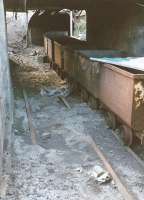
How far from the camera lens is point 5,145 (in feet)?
26.6

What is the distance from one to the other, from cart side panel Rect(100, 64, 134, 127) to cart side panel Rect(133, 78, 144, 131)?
109mm

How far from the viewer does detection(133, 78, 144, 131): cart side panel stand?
7.32 metres

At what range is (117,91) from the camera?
846 centimetres

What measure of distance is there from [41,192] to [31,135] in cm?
301

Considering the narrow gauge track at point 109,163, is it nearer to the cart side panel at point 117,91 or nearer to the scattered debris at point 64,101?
the cart side panel at point 117,91

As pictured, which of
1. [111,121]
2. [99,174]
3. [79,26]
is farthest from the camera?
[79,26]

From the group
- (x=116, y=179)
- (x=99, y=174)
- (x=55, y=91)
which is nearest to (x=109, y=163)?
(x=99, y=174)

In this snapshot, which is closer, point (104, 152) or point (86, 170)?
point (86, 170)

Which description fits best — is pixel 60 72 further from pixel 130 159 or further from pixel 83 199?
pixel 83 199

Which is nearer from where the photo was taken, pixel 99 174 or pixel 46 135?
pixel 99 174

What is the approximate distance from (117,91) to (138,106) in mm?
1104

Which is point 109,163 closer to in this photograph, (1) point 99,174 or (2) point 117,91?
(1) point 99,174

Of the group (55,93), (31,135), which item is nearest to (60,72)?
(55,93)

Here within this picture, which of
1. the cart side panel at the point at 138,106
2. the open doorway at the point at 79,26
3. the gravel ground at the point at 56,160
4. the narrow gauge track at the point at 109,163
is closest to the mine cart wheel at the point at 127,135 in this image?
the narrow gauge track at the point at 109,163
